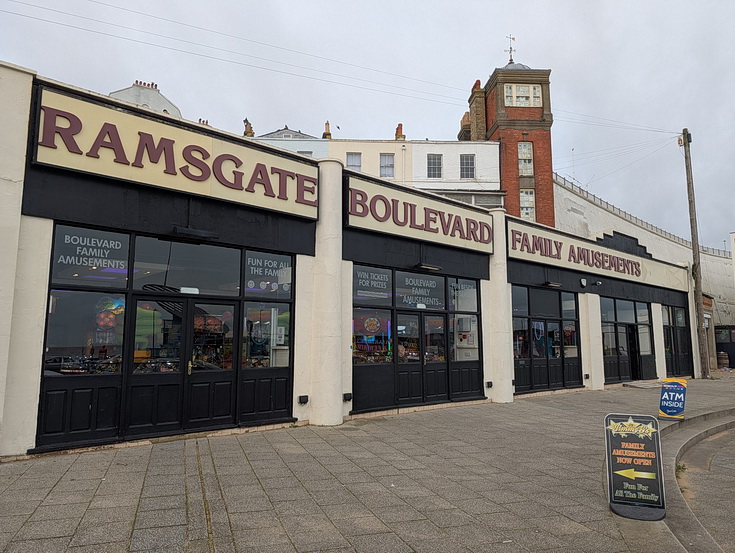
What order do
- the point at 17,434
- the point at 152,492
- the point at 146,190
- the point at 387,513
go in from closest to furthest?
1. the point at 387,513
2. the point at 152,492
3. the point at 17,434
4. the point at 146,190

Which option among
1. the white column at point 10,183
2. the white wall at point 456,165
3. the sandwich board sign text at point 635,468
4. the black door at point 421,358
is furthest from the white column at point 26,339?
the white wall at point 456,165

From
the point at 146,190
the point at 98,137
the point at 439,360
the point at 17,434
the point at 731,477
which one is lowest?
the point at 731,477

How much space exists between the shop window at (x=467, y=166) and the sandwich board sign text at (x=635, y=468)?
24923mm

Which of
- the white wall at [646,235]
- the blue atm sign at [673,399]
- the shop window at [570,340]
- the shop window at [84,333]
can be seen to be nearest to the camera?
the shop window at [84,333]

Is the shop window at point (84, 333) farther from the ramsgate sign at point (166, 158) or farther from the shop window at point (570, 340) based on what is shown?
the shop window at point (570, 340)

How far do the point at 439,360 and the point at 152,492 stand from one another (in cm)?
814

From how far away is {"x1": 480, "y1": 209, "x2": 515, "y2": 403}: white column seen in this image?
13.3 m

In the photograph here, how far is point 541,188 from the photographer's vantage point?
2953 cm

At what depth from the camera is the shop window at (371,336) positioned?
1061 centimetres

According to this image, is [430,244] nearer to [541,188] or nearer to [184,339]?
[184,339]

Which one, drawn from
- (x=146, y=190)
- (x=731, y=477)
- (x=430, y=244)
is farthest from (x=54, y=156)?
(x=731, y=477)

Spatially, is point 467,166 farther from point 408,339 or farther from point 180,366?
point 180,366

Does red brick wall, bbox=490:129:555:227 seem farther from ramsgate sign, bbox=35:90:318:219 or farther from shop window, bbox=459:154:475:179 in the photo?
ramsgate sign, bbox=35:90:318:219

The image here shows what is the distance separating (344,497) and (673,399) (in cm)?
869
